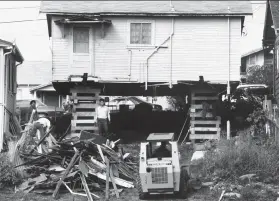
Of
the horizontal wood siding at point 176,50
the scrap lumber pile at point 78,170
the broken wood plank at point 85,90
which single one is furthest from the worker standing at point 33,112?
the scrap lumber pile at point 78,170

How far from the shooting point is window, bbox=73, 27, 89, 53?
22781 mm

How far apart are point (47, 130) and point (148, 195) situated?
5.91 meters

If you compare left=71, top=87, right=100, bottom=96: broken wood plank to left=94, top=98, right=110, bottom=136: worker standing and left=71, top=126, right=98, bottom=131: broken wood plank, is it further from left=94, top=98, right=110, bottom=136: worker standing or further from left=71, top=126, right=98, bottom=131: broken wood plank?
left=71, top=126, right=98, bottom=131: broken wood plank

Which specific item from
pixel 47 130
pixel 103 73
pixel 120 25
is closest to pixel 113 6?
pixel 120 25

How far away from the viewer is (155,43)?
22953mm

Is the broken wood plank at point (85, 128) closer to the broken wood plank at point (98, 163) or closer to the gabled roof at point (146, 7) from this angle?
the gabled roof at point (146, 7)

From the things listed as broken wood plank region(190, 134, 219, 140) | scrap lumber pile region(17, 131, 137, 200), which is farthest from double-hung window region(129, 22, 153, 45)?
scrap lumber pile region(17, 131, 137, 200)

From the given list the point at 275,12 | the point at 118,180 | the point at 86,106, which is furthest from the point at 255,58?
the point at 118,180

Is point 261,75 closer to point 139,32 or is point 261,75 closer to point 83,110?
point 139,32

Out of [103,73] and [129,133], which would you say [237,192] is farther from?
[129,133]

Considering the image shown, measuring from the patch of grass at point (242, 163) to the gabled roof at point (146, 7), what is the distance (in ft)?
27.7

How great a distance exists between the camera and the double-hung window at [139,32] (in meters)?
22.9

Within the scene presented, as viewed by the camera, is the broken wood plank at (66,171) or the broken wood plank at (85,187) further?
the broken wood plank at (66,171)

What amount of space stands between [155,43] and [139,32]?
2.89 feet
